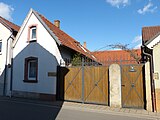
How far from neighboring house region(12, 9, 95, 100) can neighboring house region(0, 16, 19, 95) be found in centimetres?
77

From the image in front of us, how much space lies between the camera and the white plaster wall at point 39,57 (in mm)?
13489

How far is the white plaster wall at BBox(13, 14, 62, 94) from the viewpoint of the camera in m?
13.5

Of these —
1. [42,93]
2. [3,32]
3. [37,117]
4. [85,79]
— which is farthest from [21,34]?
[37,117]

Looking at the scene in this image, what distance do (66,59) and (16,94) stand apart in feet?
17.0

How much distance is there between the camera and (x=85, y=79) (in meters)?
12.5

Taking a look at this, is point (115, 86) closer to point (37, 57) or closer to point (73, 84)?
point (73, 84)

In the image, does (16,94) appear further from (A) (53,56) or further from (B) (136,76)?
(B) (136,76)

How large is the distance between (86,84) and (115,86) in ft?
7.35

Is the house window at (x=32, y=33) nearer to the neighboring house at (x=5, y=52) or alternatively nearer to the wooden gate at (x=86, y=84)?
the neighboring house at (x=5, y=52)

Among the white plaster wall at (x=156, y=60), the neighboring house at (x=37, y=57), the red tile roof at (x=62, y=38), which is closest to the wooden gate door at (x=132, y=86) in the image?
the white plaster wall at (x=156, y=60)

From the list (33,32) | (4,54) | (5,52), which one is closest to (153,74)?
(33,32)

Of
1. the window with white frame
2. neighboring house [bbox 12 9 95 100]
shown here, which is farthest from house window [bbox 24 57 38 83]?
the window with white frame

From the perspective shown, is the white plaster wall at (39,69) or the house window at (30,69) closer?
the white plaster wall at (39,69)

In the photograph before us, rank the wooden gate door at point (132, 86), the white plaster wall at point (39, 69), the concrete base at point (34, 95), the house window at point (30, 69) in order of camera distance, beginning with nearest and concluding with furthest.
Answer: the wooden gate door at point (132, 86)
the concrete base at point (34, 95)
the white plaster wall at point (39, 69)
the house window at point (30, 69)
